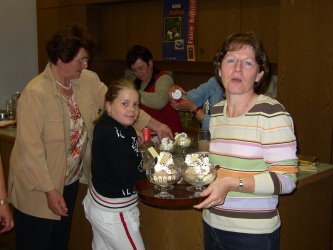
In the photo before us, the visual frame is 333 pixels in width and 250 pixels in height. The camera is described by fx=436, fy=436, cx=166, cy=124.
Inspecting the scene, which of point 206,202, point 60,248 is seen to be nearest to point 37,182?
point 60,248

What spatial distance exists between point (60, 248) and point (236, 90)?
1412mm

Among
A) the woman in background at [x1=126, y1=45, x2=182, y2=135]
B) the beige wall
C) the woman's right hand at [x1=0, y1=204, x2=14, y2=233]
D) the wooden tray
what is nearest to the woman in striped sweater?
the wooden tray

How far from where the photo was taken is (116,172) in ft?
5.59

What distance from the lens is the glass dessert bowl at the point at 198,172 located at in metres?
1.40

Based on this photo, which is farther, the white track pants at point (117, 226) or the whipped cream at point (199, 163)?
the white track pants at point (117, 226)

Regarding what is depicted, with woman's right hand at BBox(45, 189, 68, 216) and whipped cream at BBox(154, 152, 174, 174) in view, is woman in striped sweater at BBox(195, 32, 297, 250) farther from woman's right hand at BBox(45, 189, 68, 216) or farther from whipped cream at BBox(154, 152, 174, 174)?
woman's right hand at BBox(45, 189, 68, 216)

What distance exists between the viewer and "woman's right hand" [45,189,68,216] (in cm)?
192

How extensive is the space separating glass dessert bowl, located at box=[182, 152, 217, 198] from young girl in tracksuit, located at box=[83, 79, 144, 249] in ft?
0.85

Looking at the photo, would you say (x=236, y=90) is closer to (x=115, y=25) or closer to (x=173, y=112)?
(x=173, y=112)

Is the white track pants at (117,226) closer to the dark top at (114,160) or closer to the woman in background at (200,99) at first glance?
the dark top at (114,160)

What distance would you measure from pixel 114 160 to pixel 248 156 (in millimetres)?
659

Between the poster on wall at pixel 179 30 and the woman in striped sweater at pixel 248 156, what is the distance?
2613mm

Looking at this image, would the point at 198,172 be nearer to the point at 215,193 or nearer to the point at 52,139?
the point at 215,193

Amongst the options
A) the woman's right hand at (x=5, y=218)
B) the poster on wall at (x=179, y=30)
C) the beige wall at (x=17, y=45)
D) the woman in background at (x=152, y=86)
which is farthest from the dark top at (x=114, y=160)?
the beige wall at (x=17, y=45)
